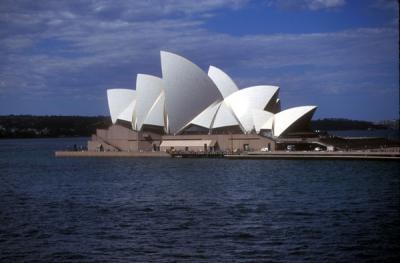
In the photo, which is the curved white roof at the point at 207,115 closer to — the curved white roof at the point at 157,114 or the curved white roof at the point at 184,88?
the curved white roof at the point at 184,88

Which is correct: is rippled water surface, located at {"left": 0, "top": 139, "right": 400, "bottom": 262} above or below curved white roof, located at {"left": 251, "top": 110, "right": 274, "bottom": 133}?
below

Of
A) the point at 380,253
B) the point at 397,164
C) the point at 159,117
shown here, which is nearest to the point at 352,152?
the point at 397,164

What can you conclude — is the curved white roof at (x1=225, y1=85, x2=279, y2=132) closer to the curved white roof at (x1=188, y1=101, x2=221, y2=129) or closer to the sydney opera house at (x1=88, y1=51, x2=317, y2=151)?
the sydney opera house at (x1=88, y1=51, x2=317, y2=151)

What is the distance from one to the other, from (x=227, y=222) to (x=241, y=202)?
4.49m

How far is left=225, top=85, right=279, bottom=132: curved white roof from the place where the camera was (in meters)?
53.4

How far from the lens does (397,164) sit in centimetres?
4003

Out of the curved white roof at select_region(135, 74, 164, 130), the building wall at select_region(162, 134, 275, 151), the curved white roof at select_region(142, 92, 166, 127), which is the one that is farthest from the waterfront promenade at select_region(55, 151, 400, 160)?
the curved white roof at select_region(135, 74, 164, 130)

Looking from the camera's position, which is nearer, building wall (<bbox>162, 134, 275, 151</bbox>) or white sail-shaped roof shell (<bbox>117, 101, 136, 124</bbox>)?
building wall (<bbox>162, 134, 275, 151</bbox>)

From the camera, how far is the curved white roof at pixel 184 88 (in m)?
52.1

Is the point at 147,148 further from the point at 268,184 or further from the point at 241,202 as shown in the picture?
the point at 241,202

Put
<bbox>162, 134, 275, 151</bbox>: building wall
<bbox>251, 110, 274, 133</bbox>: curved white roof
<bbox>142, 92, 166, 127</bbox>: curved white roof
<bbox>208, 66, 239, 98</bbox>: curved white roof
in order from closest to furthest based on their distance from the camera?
<bbox>162, 134, 275, 151</bbox>: building wall, <bbox>251, 110, 274, 133</bbox>: curved white roof, <bbox>142, 92, 166, 127</bbox>: curved white roof, <bbox>208, 66, 239, 98</bbox>: curved white roof

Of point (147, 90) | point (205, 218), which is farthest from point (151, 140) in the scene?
point (205, 218)

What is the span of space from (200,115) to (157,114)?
14.8ft

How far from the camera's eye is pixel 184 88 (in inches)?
2074
